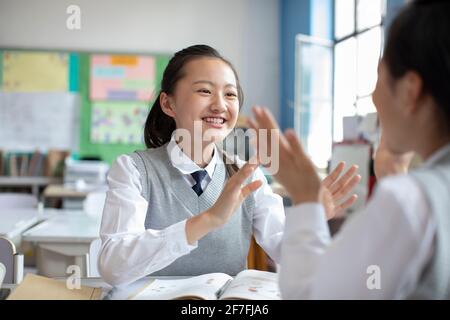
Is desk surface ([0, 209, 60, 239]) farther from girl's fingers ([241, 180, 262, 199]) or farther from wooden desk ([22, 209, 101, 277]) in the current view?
girl's fingers ([241, 180, 262, 199])

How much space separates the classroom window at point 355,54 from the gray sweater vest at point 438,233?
3.21 meters

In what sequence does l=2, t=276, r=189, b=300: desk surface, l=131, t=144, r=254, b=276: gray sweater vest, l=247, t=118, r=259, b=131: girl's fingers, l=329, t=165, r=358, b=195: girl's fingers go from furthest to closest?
1. l=131, t=144, r=254, b=276: gray sweater vest
2. l=329, t=165, r=358, b=195: girl's fingers
3. l=2, t=276, r=189, b=300: desk surface
4. l=247, t=118, r=259, b=131: girl's fingers

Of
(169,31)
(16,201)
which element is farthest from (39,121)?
(16,201)

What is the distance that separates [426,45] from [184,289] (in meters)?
0.50

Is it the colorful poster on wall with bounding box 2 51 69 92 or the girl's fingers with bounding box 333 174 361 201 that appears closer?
the girl's fingers with bounding box 333 174 361 201

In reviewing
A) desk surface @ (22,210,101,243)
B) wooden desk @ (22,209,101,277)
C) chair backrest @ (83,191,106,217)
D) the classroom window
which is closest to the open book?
wooden desk @ (22,209,101,277)

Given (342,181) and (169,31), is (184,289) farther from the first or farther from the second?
(169,31)

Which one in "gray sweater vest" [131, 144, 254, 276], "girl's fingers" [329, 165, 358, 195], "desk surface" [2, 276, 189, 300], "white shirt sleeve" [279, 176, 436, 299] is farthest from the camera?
"gray sweater vest" [131, 144, 254, 276]

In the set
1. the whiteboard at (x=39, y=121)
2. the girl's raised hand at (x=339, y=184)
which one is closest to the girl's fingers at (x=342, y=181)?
the girl's raised hand at (x=339, y=184)

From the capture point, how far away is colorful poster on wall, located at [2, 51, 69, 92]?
16.9 ft

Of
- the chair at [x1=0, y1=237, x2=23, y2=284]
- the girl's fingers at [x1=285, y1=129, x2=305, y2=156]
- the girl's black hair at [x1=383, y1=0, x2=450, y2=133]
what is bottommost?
the chair at [x1=0, y1=237, x2=23, y2=284]

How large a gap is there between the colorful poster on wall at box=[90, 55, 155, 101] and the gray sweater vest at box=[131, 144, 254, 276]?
13.8 feet

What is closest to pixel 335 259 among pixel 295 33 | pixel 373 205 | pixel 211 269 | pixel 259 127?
pixel 373 205
